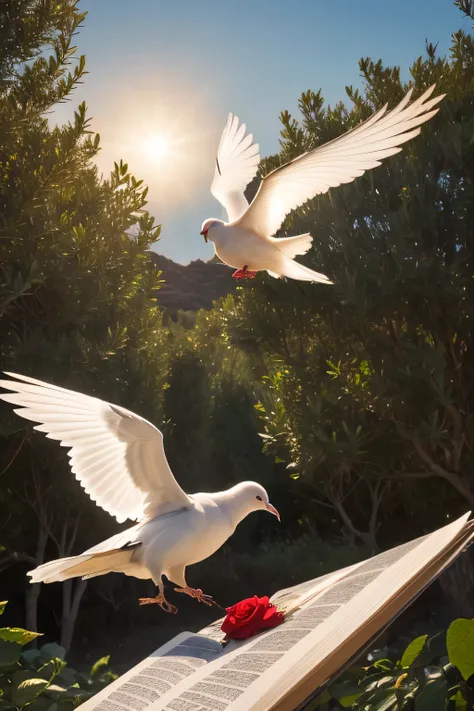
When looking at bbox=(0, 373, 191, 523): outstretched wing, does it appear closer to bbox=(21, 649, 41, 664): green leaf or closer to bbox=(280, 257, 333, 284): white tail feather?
bbox=(280, 257, 333, 284): white tail feather

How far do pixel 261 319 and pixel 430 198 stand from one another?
2745 millimetres

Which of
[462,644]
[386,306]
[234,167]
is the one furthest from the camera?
[386,306]

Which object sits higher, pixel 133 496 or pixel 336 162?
pixel 336 162

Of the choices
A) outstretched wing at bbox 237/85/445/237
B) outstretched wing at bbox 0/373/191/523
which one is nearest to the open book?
outstretched wing at bbox 0/373/191/523

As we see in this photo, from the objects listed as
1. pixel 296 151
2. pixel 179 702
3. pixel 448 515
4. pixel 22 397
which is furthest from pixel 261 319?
pixel 179 702

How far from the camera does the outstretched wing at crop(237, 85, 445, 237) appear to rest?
2652 millimetres

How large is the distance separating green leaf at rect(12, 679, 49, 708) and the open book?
3.20 feet

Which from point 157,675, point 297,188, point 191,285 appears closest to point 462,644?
point 157,675

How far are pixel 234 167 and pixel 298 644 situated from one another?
4.30 meters

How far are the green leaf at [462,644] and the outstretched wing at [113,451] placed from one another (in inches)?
45.7

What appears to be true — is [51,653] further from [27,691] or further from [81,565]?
[81,565]

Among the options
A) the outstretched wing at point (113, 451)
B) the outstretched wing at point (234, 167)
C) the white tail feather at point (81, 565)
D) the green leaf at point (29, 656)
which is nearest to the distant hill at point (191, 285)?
the outstretched wing at point (234, 167)

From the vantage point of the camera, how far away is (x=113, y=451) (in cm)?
315

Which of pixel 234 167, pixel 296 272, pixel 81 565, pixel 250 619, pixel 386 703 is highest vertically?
pixel 234 167
